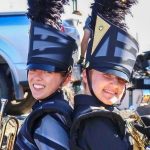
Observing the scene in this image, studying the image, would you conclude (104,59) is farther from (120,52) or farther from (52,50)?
(52,50)

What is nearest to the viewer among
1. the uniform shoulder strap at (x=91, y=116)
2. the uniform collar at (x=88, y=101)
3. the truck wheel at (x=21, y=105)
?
the uniform shoulder strap at (x=91, y=116)

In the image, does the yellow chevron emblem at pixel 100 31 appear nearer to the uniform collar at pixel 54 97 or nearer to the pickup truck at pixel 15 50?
the uniform collar at pixel 54 97

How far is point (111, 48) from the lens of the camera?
170 cm

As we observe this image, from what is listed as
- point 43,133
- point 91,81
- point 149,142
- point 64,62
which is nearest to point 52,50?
point 64,62

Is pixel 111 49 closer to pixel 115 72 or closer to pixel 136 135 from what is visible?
pixel 115 72

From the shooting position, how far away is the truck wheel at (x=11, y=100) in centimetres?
546

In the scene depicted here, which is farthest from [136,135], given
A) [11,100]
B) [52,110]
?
[11,100]

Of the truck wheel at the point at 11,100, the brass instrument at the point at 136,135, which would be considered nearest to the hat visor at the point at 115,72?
the brass instrument at the point at 136,135

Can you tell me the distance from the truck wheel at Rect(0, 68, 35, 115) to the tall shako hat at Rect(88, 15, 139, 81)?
3.82 metres

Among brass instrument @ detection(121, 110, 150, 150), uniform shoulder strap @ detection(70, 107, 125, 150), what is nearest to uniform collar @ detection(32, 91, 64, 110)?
uniform shoulder strap @ detection(70, 107, 125, 150)

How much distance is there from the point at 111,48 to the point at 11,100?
13.2 feet

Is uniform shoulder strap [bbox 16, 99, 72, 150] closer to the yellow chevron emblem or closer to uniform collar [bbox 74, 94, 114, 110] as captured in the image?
uniform collar [bbox 74, 94, 114, 110]

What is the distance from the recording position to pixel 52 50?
1.81 meters

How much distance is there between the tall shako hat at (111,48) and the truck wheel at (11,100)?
150 inches
